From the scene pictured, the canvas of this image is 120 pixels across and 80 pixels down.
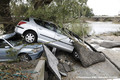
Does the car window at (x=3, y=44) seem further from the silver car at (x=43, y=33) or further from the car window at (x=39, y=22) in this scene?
the car window at (x=39, y=22)

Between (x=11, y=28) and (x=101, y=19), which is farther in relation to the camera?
(x=101, y=19)

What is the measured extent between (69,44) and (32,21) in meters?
2.19

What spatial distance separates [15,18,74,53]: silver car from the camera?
5180 mm

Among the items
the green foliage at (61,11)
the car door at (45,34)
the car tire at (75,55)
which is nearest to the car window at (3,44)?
the car door at (45,34)

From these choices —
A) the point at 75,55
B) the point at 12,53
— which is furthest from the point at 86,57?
the point at 12,53

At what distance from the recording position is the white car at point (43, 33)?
17.0 ft

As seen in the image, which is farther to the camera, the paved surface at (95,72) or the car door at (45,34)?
the car door at (45,34)

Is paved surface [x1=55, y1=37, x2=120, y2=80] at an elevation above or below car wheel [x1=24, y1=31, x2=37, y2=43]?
below

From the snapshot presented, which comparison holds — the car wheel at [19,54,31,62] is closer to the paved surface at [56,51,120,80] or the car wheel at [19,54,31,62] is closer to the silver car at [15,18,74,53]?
the silver car at [15,18,74,53]

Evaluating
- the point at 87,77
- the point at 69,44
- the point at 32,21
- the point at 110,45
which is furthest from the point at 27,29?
the point at 110,45

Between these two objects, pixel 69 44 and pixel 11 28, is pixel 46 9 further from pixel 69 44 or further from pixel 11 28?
pixel 11 28

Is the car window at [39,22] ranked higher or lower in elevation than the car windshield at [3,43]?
higher

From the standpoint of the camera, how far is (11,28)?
272 inches

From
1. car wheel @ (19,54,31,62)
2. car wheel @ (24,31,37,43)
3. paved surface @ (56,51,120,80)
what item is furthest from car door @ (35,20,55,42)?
paved surface @ (56,51,120,80)
